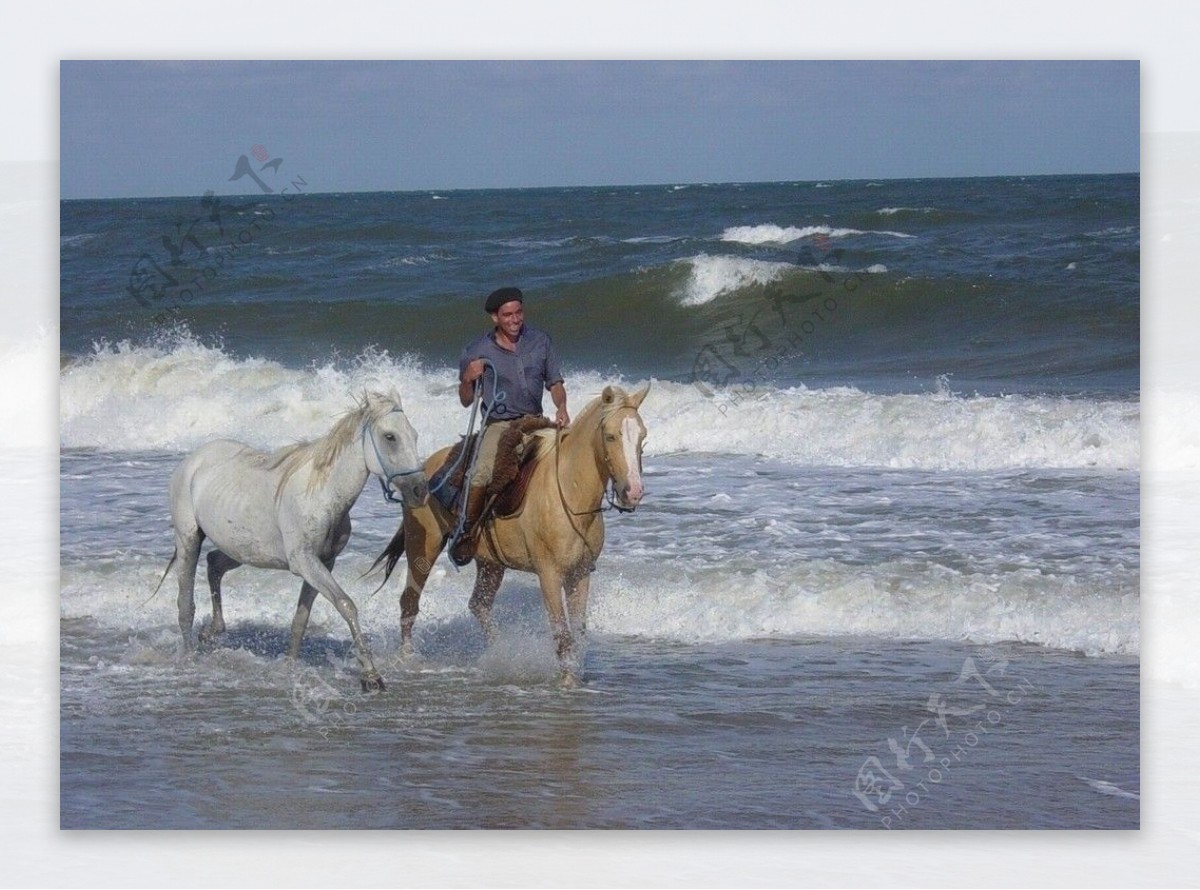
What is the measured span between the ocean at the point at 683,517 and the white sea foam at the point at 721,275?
6cm

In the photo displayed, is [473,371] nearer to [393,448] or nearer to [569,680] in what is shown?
[393,448]

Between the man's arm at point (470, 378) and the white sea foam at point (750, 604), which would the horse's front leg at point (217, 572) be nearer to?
the white sea foam at point (750, 604)

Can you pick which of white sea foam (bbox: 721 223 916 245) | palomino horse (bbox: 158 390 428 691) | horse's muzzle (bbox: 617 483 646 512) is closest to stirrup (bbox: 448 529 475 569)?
palomino horse (bbox: 158 390 428 691)

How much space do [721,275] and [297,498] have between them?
12.1 meters

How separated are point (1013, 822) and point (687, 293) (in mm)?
12417

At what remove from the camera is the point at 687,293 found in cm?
1828

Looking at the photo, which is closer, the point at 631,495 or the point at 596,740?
the point at 631,495

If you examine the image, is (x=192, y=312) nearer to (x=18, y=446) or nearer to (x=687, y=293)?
(x=687, y=293)

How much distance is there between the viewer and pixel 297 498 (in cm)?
705

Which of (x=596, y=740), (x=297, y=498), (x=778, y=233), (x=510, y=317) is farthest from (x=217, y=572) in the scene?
(x=778, y=233)

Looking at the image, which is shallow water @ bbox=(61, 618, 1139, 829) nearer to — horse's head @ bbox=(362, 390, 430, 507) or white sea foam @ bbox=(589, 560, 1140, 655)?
white sea foam @ bbox=(589, 560, 1140, 655)

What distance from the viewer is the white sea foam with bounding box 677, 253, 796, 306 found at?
59.4 ft

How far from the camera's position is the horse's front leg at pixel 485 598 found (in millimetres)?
7902

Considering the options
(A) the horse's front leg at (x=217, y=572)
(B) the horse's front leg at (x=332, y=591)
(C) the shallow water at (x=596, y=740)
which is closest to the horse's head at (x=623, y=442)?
(C) the shallow water at (x=596, y=740)
